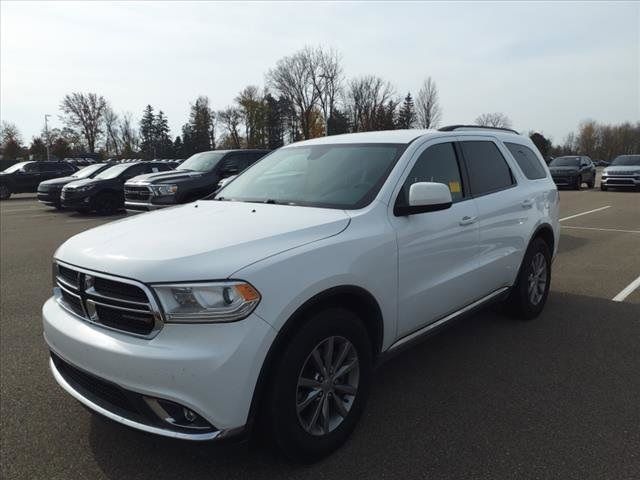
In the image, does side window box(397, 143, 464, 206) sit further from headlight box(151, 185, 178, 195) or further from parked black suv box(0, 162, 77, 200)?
parked black suv box(0, 162, 77, 200)

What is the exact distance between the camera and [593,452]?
2709 millimetres

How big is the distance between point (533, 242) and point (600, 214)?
1073cm

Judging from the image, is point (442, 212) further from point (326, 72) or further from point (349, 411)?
point (326, 72)

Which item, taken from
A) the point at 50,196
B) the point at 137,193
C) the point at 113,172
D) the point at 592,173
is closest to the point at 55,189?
the point at 50,196

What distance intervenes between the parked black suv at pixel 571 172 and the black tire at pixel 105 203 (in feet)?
64.5

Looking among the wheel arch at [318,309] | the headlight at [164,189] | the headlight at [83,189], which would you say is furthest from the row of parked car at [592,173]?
the wheel arch at [318,309]

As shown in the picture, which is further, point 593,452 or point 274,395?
point 593,452

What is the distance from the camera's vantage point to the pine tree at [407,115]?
7919 cm

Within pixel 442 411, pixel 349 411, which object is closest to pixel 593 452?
pixel 442 411

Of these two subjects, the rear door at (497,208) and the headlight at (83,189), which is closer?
the rear door at (497,208)

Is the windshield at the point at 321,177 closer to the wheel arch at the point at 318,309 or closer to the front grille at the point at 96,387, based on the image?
the wheel arch at the point at 318,309

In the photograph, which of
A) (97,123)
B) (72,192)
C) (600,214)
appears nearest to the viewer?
(600,214)

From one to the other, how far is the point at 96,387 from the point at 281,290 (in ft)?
3.70

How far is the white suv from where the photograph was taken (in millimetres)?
2213
